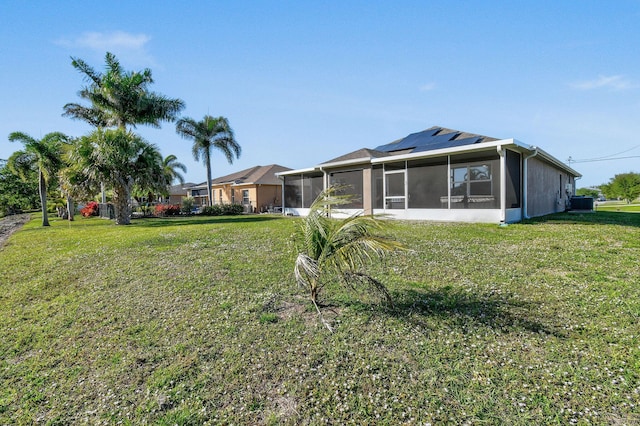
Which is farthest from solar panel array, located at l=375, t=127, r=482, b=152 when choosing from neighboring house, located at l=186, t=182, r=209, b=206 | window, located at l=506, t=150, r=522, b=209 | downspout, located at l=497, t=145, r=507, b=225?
neighboring house, located at l=186, t=182, r=209, b=206

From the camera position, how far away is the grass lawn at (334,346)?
8.66 feet

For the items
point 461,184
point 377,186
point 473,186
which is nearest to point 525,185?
point 473,186

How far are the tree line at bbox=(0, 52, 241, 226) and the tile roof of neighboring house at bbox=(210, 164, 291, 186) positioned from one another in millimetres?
2738

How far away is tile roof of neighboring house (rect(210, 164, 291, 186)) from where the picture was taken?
28781mm

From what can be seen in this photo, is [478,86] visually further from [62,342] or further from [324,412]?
[62,342]

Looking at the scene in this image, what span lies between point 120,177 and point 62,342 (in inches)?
622

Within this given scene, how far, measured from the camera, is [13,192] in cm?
3791

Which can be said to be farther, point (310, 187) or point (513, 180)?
point (310, 187)

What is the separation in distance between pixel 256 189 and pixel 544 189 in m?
21.1

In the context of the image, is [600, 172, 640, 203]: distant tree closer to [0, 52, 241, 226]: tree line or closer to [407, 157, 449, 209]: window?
[407, 157, 449, 209]: window

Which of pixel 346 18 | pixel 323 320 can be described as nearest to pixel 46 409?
pixel 323 320

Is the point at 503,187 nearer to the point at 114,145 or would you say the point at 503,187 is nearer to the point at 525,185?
the point at 525,185

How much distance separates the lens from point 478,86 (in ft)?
45.8

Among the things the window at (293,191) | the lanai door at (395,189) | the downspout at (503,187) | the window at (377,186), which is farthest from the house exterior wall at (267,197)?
the downspout at (503,187)
